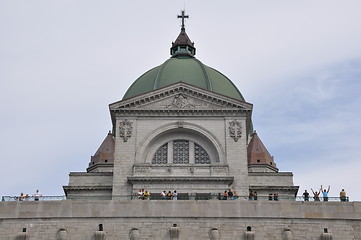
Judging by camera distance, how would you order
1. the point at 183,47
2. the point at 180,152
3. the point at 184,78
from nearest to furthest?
1. the point at 180,152
2. the point at 184,78
3. the point at 183,47

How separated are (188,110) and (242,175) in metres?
7.17

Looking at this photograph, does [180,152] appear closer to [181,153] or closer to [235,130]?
[181,153]

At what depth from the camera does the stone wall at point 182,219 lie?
34875 mm

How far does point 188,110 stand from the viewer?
54219 millimetres

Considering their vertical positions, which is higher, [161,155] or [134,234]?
[161,155]

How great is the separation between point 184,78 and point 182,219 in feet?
88.1

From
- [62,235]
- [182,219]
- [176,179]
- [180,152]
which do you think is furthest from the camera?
[180,152]

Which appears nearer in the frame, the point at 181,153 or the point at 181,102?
the point at 181,153

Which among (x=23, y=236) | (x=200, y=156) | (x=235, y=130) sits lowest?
(x=23, y=236)

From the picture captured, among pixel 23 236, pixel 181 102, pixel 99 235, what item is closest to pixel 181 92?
pixel 181 102

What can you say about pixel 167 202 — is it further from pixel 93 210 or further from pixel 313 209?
pixel 313 209

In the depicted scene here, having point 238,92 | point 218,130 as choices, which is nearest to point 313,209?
point 218,130

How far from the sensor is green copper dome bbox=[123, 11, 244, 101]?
6012 centimetres

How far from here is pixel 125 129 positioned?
5400 cm
